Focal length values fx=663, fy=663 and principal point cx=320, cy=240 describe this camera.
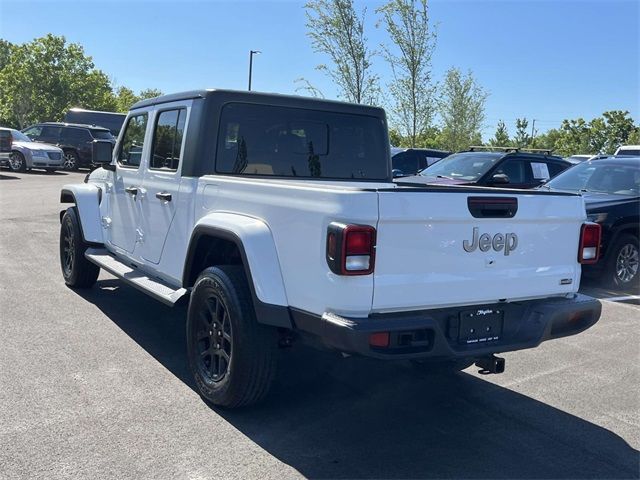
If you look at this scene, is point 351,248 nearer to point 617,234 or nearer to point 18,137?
point 617,234

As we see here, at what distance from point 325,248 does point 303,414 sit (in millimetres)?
1324

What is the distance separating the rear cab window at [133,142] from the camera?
588 centimetres

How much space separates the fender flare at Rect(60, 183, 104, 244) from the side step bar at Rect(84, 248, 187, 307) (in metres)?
0.14

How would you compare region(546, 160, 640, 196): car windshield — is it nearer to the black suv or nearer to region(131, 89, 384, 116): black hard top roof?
region(131, 89, 384, 116): black hard top roof

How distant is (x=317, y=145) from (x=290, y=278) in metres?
1.91

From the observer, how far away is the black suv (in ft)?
84.7

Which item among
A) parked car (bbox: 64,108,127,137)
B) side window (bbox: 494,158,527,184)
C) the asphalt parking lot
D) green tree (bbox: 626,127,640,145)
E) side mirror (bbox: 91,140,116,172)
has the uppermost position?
green tree (bbox: 626,127,640,145)

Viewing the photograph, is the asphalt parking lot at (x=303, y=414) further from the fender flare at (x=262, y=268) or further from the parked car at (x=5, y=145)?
the parked car at (x=5, y=145)

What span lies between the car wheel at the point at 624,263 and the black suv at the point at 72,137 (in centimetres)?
2133

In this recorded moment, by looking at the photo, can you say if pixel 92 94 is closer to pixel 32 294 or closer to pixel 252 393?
pixel 32 294

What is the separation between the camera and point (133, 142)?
611cm

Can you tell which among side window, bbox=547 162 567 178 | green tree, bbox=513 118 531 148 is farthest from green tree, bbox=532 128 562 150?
side window, bbox=547 162 567 178

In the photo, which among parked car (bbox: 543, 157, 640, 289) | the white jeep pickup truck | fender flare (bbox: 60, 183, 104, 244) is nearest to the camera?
the white jeep pickup truck

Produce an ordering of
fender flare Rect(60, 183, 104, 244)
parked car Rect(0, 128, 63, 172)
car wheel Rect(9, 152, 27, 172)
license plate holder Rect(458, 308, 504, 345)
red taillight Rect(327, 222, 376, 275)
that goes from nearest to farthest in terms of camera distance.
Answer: red taillight Rect(327, 222, 376, 275), license plate holder Rect(458, 308, 504, 345), fender flare Rect(60, 183, 104, 244), parked car Rect(0, 128, 63, 172), car wheel Rect(9, 152, 27, 172)
